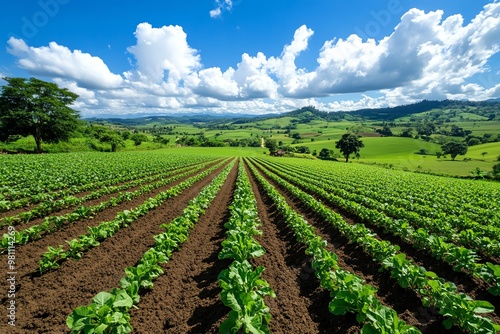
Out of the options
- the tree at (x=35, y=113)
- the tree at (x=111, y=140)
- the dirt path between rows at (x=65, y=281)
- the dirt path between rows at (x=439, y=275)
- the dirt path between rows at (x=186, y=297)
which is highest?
the tree at (x=35, y=113)

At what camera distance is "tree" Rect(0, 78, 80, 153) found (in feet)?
148

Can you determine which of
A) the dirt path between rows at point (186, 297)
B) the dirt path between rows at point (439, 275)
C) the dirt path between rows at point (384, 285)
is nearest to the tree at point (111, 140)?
the dirt path between rows at point (186, 297)

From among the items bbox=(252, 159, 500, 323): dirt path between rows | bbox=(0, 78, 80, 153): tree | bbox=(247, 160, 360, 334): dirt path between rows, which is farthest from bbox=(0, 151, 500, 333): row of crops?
bbox=(0, 78, 80, 153): tree

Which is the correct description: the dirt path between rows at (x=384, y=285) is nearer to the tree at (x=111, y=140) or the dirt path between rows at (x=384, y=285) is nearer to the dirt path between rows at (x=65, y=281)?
the dirt path between rows at (x=65, y=281)

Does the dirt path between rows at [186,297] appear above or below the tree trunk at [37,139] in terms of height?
below

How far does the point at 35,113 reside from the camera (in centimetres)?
4575

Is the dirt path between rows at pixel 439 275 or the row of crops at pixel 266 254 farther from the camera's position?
the dirt path between rows at pixel 439 275

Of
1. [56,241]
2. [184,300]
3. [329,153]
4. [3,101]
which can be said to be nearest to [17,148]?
[3,101]

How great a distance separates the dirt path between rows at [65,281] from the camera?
195 inches

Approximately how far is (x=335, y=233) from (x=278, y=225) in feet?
9.14

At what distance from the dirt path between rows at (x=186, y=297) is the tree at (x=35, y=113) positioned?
57171mm

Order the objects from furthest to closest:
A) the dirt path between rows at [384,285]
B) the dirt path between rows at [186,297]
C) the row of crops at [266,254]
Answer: the dirt path between rows at [384,285]
the dirt path between rows at [186,297]
the row of crops at [266,254]

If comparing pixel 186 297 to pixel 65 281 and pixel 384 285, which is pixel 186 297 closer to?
pixel 65 281

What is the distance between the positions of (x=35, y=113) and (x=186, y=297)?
195ft
